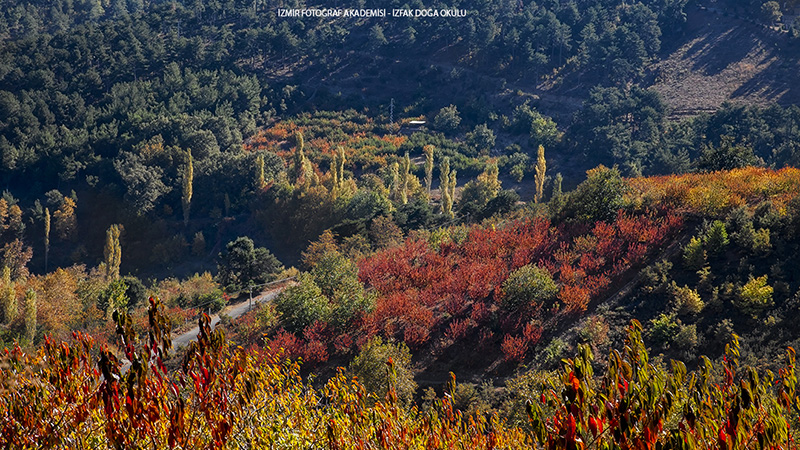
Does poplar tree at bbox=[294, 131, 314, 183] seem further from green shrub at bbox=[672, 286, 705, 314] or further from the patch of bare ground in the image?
the patch of bare ground

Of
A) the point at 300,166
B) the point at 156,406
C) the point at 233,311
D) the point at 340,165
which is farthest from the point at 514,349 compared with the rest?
the point at 300,166

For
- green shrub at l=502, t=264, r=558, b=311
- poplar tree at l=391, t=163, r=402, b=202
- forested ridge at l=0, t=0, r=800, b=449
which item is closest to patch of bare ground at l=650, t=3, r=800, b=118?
forested ridge at l=0, t=0, r=800, b=449

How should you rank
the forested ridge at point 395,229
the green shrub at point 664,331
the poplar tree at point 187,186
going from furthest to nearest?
the poplar tree at point 187,186 → the green shrub at point 664,331 → the forested ridge at point 395,229

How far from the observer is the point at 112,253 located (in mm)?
46812

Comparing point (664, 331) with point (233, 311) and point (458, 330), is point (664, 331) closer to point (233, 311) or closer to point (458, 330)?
point (458, 330)

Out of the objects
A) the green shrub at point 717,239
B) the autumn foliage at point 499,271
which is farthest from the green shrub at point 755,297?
the autumn foliage at point 499,271

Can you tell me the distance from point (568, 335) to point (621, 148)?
4582 cm

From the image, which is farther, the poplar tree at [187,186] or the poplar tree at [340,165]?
the poplar tree at [187,186]

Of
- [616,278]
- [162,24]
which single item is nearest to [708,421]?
[616,278]

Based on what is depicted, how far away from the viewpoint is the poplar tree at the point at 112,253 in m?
46.7

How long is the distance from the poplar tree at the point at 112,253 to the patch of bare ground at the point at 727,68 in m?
57.4

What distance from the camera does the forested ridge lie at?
22.7 feet

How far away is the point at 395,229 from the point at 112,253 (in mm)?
23677

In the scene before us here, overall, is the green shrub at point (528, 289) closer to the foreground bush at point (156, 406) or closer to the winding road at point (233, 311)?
the winding road at point (233, 311)
